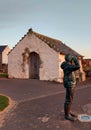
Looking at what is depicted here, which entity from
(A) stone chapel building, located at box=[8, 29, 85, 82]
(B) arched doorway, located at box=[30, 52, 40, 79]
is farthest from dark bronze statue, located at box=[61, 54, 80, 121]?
(B) arched doorway, located at box=[30, 52, 40, 79]

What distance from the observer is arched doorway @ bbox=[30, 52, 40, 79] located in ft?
78.3

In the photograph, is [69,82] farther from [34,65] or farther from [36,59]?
[34,65]

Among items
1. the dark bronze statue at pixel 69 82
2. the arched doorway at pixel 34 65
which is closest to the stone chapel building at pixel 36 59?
the arched doorway at pixel 34 65

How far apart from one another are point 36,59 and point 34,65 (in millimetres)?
690

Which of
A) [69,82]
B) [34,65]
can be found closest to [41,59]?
[34,65]

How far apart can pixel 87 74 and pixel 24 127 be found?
21028 mm

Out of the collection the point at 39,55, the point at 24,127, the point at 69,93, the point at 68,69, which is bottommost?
the point at 24,127

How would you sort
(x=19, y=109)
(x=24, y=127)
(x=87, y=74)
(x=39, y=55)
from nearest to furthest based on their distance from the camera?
(x=24, y=127) → (x=19, y=109) → (x=39, y=55) → (x=87, y=74)

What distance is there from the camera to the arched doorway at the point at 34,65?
2387cm

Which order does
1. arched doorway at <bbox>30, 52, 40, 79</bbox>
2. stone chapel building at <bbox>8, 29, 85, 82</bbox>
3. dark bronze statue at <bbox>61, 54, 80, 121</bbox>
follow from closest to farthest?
dark bronze statue at <bbox>61, 54, 80, 121</bbox> → stone chapel building at <bbox>8, 29, 85, 82</bbox> → arched doorway at <bbox>30, 52, 40, 79</bbox>

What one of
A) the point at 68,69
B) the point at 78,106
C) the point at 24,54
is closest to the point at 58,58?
the point at 24,54

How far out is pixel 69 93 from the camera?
8.12 metres

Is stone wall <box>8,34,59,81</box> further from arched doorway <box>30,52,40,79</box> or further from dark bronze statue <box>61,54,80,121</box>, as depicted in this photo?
dark bronze statue <box>61,54,80,121</box>

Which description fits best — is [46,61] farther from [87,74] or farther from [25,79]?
[87,74]
